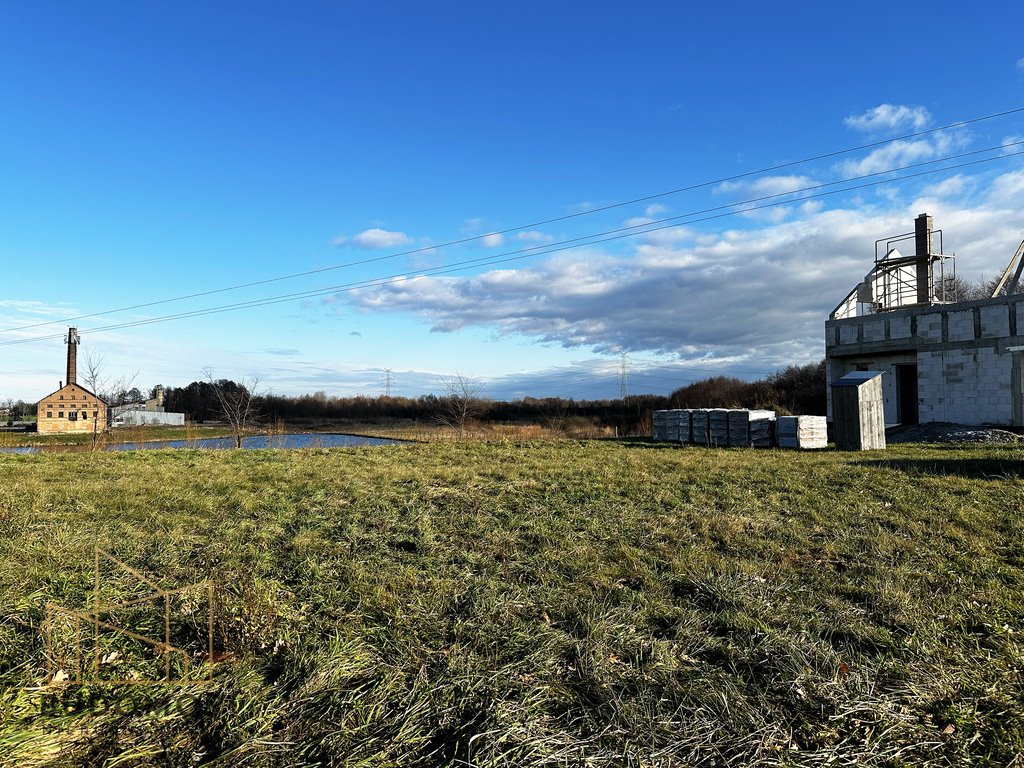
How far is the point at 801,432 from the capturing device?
18.4 m

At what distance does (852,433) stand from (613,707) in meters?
16.8

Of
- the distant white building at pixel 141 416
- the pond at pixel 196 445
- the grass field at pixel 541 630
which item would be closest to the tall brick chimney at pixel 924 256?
the grass field at pixel 541 630

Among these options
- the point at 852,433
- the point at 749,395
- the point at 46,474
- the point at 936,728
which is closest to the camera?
the point at 936,728

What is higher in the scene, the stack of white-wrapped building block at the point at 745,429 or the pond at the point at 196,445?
the stack of white-wrapped building block at the point at 745,429

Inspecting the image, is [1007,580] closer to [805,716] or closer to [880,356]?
[805,716]

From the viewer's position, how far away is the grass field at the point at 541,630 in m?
2.77

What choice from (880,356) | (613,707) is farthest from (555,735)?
(880,356)

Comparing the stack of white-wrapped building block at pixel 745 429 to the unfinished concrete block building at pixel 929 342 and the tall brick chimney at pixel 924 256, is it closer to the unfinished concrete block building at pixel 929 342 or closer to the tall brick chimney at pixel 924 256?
the unfinished concrete block building at pixel 929 342

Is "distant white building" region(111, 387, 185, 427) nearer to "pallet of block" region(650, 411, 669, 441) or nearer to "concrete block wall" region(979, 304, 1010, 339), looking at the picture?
"pallet of block" region(650, 411, 669, 441)

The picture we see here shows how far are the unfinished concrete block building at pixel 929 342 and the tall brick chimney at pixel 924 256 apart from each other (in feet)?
0.13

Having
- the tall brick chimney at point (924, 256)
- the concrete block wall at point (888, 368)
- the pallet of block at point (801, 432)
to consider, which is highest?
the tall brick chimney at point (924, 256)

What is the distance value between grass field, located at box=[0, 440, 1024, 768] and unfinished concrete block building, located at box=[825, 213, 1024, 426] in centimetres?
1808

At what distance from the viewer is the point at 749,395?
40.1 metres

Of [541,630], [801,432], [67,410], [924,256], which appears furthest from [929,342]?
[67,410]
